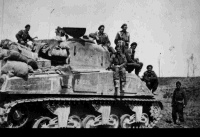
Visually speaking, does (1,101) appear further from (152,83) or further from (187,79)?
(187,79)

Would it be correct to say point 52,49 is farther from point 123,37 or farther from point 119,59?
point 123,37

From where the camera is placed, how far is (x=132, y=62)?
432 inches

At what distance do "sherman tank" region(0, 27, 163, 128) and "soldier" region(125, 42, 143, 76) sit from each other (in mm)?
694

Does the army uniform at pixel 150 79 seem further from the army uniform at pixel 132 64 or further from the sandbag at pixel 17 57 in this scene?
the sandbag at pixel 17 57

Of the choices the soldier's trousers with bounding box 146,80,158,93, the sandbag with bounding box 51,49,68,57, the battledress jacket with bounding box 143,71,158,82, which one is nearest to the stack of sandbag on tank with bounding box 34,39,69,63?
the sandbag with bounding box 51,49,68,57

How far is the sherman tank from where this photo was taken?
7.86 meters

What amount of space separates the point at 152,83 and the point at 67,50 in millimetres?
4168

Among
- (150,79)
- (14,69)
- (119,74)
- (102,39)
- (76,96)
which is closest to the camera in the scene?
(14,69)

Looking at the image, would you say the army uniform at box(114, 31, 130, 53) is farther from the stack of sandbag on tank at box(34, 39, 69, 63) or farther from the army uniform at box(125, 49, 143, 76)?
the stack of sandbag on tank at box(34, 39, 69, 63)

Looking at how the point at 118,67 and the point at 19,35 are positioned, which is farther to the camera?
the point at 19,35

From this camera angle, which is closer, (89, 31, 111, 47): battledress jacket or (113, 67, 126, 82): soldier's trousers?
(113, 67, 126, 82): soldier's trousers

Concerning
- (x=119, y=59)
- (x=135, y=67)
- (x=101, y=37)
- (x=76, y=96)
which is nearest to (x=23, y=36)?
(x=101, y=37)

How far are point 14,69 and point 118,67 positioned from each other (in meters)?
3.95
